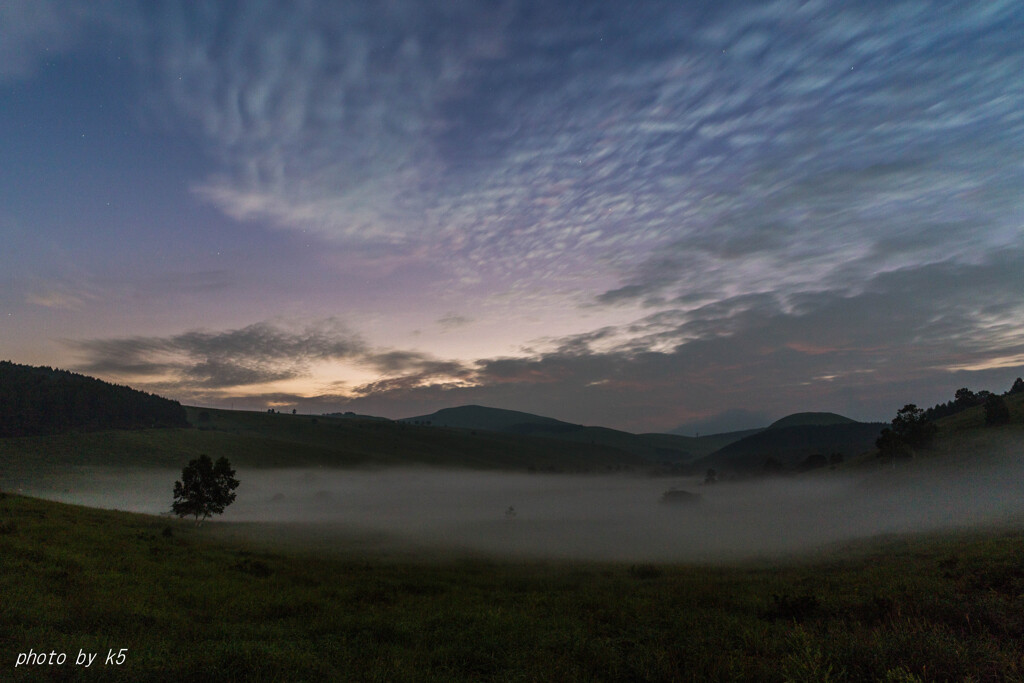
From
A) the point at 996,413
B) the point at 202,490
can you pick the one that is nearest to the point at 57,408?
the point at 202,490

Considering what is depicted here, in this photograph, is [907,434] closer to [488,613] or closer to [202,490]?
[488,613]

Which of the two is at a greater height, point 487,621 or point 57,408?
point 57,408

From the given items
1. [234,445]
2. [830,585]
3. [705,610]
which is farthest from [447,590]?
[234,445]

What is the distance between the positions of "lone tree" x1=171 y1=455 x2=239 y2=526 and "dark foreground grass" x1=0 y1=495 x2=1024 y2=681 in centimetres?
3862

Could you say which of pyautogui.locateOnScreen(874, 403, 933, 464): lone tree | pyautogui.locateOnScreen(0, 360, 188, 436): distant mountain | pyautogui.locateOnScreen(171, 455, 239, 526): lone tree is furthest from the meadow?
pyautogui.locateOnScreen(0, 360, 188, 436): distant mountain

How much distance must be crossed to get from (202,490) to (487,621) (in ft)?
201

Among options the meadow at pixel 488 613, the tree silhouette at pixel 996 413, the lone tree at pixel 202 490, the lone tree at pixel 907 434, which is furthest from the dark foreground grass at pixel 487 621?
the tree silhouette at pixel 996 413

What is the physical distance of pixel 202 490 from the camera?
58969mm

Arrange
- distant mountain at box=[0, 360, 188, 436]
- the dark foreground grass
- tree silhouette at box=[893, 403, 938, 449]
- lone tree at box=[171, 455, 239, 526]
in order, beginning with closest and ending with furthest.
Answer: the dark foreground grass → lone tree at box=[171, 455, 239, 526] → tree silhouette at box=[893, 403, 938, 449] → distant mountain at box=[0, 360, 188, 436]

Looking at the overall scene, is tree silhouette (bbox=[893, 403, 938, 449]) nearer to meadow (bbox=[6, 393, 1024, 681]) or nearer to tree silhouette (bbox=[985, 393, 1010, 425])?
tree silhouette (bbox=[985, 393, 1010, 425])

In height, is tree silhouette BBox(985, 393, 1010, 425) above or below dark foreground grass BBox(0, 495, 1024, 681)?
above

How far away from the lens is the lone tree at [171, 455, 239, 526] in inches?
2299

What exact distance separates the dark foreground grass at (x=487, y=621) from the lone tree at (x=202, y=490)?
38.6m

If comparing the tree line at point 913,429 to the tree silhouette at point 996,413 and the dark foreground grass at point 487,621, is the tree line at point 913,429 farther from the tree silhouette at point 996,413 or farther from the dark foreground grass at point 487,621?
the dark foreground grass at point 487,621
